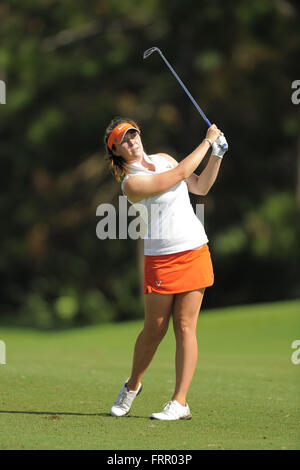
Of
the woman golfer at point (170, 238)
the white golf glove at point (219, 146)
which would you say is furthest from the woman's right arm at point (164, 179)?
the white golf glove at point (219, 146)

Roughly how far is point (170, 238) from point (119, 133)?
82 cm

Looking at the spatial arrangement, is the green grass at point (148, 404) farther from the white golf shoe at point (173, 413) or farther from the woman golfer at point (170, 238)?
the woman golfer at point (170, 238)

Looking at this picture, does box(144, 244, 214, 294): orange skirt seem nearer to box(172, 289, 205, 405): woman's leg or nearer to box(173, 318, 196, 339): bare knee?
box(172, 289, 205, 405): woman's leg

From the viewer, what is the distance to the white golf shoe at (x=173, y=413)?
19.6 ft

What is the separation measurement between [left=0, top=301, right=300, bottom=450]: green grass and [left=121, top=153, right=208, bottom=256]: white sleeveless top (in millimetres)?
1205

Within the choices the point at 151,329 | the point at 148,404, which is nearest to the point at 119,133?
the point at 151,329

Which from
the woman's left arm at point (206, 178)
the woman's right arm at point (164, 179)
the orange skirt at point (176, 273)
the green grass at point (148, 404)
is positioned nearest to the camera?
the green grass at point (148, 404)

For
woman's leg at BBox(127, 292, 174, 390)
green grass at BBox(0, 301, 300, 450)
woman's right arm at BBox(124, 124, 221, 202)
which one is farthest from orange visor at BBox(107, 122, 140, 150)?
green grass at BBox(0, 301, 300, 450)

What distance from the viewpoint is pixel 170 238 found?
5984 mm

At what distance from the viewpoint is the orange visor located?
6078 millimetres

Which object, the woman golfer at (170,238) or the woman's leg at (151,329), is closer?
the woman golfer at (170,238)

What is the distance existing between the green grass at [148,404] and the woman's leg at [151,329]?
334mm

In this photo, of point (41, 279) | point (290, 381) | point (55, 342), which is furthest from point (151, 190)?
point (41, 279)

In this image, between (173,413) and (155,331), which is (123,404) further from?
(155,331)
